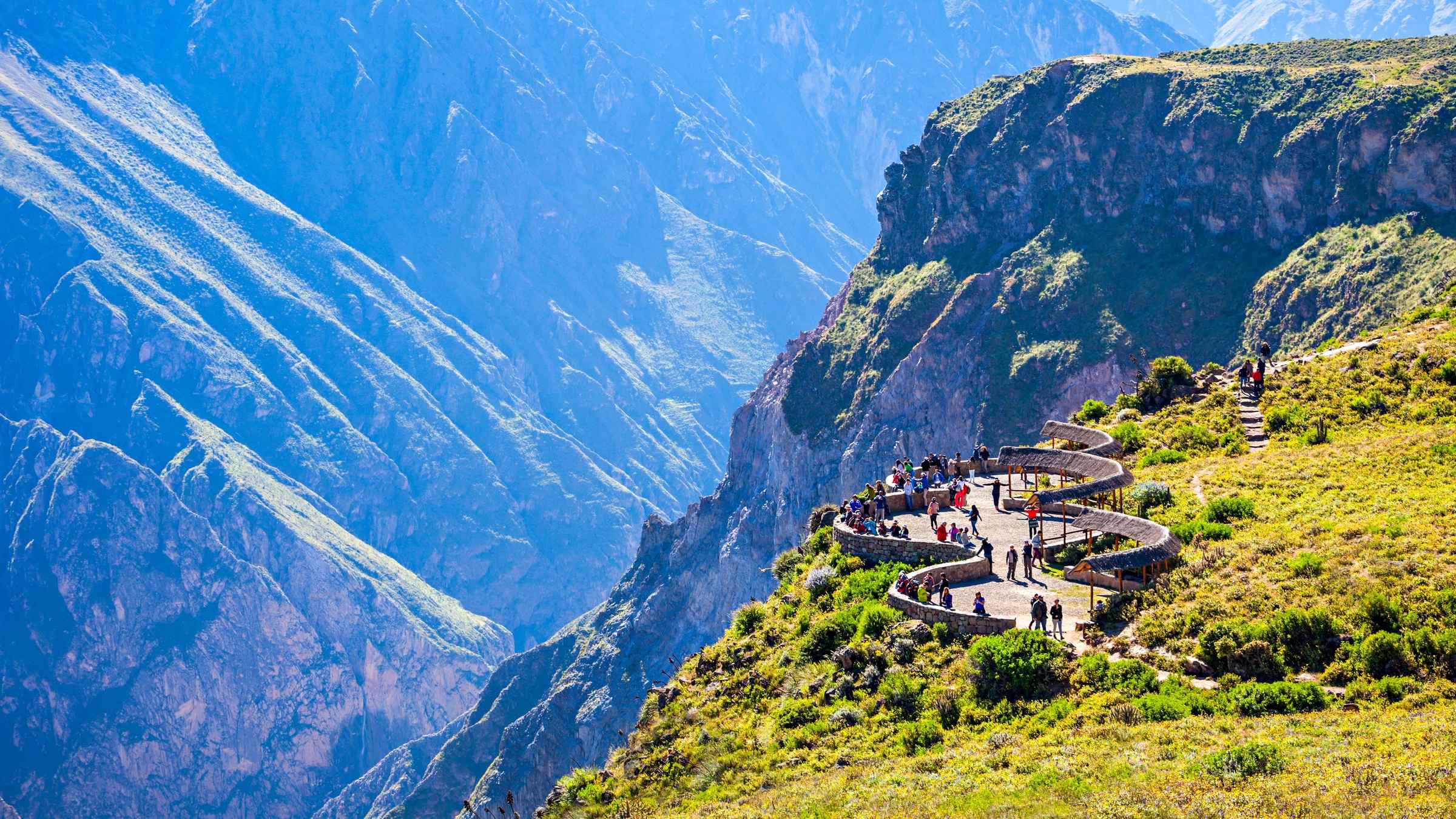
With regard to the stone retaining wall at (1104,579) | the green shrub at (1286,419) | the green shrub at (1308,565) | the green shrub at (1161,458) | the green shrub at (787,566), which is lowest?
the stone retaining wall at (1104,579)

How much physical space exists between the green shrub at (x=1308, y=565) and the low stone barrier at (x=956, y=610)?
25.8ft

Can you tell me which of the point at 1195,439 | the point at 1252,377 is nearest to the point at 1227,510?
the point at 1195,439

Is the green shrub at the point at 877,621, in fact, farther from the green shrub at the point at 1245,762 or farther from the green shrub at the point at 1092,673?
the green shrub at the point at 1245,762

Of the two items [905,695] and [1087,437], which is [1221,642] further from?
[1087,437]

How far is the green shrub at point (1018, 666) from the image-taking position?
133 ft

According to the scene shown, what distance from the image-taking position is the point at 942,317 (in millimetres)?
170500

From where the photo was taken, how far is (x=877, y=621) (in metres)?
47.6

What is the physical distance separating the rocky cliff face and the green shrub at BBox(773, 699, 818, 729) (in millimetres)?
91521

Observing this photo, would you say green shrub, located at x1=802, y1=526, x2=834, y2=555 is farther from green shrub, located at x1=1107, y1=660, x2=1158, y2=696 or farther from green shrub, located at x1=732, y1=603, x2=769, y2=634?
green shrub, located at x1=1107, y1=660, x2=1158, y2=696

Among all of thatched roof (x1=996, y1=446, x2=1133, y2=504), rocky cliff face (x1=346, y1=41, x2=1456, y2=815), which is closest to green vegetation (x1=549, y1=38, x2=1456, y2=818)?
thatched roof (x1=996, y1=446, x2=1133, y2=504)

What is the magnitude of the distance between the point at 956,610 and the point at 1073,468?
12935 mm

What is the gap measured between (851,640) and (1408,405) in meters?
27.4

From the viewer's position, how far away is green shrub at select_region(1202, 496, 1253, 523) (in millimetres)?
49156

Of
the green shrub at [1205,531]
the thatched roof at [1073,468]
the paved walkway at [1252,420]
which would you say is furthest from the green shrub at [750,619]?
the paved walkway at [1252,420]
